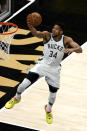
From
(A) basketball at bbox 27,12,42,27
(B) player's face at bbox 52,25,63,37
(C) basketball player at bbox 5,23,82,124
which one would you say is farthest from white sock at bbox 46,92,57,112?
(A) basketball at bbox 27,12,42,27

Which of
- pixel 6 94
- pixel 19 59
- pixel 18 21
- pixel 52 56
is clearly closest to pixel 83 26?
pixel 18 21

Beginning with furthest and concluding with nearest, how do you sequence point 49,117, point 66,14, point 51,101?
point 66,14 → point 49,117 → point 51,101

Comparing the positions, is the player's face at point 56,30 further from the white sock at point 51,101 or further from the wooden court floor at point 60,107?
the wooden court floor at point 60,107

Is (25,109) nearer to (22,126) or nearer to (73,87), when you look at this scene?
(22,126)

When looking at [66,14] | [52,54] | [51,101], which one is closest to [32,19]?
[52,54]

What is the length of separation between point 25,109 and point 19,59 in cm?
253

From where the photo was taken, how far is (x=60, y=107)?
35.2 ft

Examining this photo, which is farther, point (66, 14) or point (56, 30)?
point (66, 14)

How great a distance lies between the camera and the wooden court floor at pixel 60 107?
33.3 feet

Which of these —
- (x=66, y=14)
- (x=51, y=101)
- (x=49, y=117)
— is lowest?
(x=66, y=14)

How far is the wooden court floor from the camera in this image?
33.3 ft

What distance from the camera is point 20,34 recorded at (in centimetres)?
1423

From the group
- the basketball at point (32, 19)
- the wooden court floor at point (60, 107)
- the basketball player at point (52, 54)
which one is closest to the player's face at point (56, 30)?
the basketball player at point (52, 54)

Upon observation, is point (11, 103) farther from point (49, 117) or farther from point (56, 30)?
point (56, 30)
